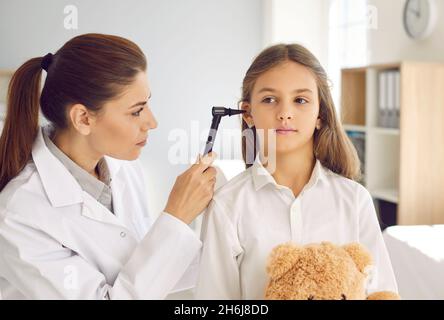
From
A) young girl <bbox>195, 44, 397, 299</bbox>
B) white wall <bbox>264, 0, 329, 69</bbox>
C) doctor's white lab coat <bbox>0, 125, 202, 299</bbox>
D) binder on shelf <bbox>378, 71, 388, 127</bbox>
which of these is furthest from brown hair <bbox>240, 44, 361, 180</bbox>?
binder on shelf <bbox>378, 71, 388, 127</bbox>

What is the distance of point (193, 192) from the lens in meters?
0.66

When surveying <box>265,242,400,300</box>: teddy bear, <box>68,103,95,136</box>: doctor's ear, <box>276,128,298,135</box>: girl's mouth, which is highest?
<box>68,103,95,136</box>: doctor's ear

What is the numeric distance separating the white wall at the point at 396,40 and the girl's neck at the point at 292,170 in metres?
1.40

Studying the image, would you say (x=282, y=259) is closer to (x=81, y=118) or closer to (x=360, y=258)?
(x=360, y=258)

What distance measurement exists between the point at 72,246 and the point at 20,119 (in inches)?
7.3

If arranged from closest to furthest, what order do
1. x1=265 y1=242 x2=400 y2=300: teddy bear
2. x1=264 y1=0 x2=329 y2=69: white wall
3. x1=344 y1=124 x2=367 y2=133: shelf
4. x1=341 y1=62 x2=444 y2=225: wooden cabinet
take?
x1=265 y1=242 x2=400 y2=300: teddy bear < x1=264 y1=0 x2=329 y2=69: white wall < x1=341 y1=62 x2=444 y2=225: wooden cabinet < x1=344 y1=124 x2=367 y2=133: shelf

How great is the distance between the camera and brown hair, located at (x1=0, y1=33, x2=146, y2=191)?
65cm

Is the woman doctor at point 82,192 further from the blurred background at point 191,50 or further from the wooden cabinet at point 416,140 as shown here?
the wooden cabinet at point 416,140

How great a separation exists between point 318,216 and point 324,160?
10 centimetres

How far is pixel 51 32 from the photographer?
752 millimetres

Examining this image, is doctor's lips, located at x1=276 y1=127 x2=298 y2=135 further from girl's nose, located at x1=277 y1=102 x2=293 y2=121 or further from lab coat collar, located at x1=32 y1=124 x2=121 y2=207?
lab coat collar, located at x1=32 y1=124 x2=121 y2=207
